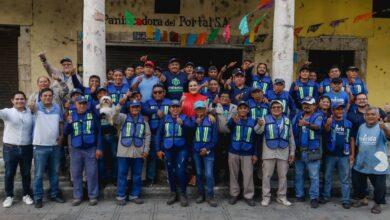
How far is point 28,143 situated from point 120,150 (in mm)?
1501

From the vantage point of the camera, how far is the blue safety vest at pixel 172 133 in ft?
22.2

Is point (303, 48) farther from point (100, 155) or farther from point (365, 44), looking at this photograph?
point (100, 155)

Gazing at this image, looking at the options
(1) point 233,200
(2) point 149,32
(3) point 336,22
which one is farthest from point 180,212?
(3) point 336,22

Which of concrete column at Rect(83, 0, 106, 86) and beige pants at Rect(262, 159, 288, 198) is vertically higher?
concrete column at Rect(83, 0, 106, 86)

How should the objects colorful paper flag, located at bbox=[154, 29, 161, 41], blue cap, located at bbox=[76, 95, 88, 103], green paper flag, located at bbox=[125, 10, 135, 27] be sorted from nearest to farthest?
blue cap, located at bbox=[76, 95, 88, 103] < green paper flag, located at bbox=[125, 10, 135, 27] < colorful paper flag, located at bbox=[154, 29, 161, 41]

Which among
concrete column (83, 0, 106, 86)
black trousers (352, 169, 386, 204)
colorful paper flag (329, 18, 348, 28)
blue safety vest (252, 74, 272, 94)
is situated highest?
colorful paper flag (329, 18, 348, 28)

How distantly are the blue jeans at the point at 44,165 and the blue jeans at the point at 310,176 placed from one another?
4.04 meters

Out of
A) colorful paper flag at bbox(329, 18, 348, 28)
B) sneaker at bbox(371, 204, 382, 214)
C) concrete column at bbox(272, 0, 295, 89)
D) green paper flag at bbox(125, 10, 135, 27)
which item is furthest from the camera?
colorful paper flag at bbox(329, 18, 348, 28)

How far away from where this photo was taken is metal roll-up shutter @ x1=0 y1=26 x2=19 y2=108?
1096cm

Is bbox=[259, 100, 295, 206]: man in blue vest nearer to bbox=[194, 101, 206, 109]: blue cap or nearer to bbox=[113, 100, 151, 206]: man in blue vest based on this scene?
bbox=[194, 101, 206, 109]: blue cap

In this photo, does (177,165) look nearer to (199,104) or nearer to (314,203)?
(199,104)

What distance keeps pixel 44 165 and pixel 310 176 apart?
4.40 meters

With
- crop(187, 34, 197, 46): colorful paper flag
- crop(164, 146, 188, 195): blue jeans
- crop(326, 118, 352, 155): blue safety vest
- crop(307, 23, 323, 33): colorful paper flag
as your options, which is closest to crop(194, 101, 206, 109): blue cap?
crop(164, 146, 188, 195): blue jeans

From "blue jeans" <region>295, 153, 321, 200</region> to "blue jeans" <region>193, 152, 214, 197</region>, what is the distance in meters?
1.46
